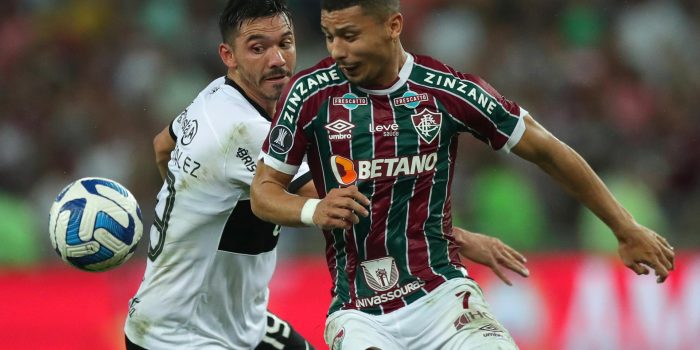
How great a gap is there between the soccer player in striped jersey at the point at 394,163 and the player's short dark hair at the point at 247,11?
0.77 m

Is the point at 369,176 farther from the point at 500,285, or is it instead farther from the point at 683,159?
the point at 683,159

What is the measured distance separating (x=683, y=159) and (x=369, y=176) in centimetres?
772

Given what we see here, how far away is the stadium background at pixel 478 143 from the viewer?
31.6 ft

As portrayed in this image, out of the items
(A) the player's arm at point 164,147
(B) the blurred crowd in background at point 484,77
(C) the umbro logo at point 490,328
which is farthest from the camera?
(B) the blurred crowd in background at point 484,77

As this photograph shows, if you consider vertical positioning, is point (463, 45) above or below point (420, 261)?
above

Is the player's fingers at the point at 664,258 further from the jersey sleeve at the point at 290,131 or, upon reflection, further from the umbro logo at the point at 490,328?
the jersey sleeve at the point at 290,131

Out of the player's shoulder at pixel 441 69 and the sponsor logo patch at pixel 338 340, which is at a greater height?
the player's shoulder at pixel 441 69

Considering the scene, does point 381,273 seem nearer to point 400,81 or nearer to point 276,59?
point 400,81

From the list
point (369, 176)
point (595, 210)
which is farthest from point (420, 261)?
point (595, 210)

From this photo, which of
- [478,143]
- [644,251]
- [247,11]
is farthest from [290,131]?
[478,143]

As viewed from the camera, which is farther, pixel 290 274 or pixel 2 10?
pixel 2 10

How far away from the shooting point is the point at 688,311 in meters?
9.70

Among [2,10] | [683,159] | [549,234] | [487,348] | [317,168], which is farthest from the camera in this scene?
[2,10]

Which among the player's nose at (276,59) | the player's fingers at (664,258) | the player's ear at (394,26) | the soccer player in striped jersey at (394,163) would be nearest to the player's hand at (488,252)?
the soccer player in striped jersey at (394,163)
